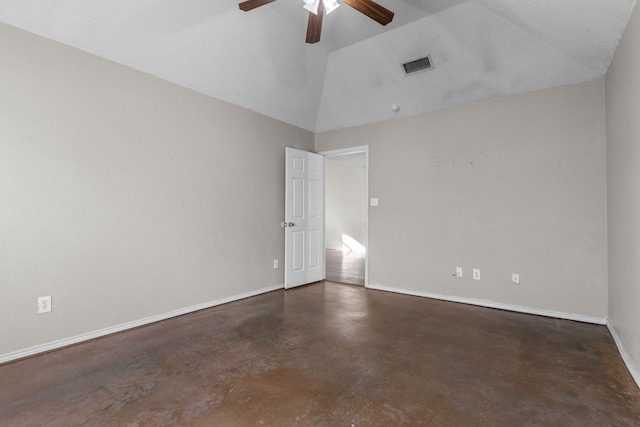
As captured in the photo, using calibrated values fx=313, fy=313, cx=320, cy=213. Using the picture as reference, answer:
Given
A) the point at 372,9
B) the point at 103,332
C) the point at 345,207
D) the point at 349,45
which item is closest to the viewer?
the point at 372,9

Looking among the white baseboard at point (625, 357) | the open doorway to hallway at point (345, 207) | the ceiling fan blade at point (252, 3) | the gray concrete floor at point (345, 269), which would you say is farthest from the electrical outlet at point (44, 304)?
the open doorway to hallway at point (345, 207)

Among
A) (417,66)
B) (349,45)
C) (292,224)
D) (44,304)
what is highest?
(349,45)

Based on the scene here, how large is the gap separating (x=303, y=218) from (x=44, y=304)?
9.86 ft

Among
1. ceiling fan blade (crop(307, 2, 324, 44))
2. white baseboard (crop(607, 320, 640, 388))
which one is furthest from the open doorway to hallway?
ceiling fan blade (crop(307, 2, 324, 44))

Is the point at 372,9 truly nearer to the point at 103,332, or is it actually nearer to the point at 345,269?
the point at 103,332

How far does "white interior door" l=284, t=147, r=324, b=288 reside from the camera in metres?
4.45

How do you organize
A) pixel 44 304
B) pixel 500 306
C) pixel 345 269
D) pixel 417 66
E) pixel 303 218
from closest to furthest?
pixel 44 304
pixel 500 306
pixel 417 66
pixel 303 218
pixel 345 269

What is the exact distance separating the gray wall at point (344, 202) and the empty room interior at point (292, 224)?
15.1 feet

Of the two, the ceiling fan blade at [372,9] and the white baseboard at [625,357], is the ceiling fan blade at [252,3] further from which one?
the white baseboard at [625,357]

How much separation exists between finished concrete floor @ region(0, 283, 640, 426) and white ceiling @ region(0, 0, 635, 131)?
250 cm

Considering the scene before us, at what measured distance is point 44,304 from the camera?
8.05ft

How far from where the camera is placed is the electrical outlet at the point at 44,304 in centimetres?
243

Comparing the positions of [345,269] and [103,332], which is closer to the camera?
[103,332]

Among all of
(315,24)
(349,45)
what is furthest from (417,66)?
(315,24)
